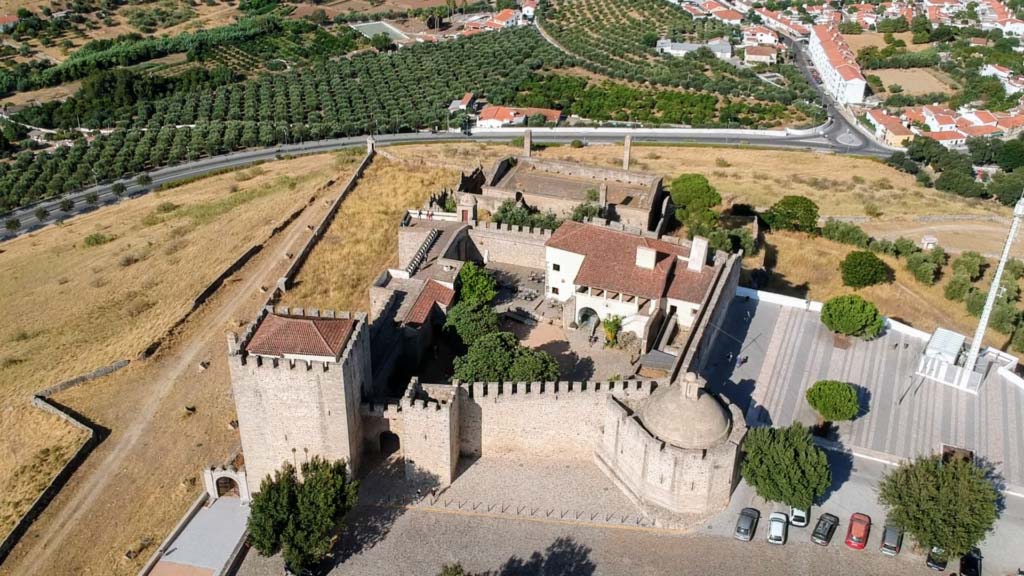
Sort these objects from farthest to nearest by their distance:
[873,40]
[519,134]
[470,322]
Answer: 1. [873,40]
2. [519,134]
3. [470,322]

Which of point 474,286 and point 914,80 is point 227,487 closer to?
point 474,286

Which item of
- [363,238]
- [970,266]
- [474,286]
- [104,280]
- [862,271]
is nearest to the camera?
[474,286]

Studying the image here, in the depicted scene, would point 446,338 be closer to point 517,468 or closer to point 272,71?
point 517,468

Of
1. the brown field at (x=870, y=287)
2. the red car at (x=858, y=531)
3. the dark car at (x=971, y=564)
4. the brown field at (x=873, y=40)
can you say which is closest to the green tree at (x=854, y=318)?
the brown field at (x=870, y=287)

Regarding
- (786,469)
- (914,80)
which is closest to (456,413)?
(786,469)

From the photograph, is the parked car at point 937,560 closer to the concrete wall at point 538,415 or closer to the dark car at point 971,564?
the dark car at point 971,564

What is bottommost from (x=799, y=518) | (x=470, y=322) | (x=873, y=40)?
(x=873, y=40)

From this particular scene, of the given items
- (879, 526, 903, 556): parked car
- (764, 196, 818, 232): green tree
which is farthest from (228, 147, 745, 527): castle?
(764, 196, 818, 232): green tree
